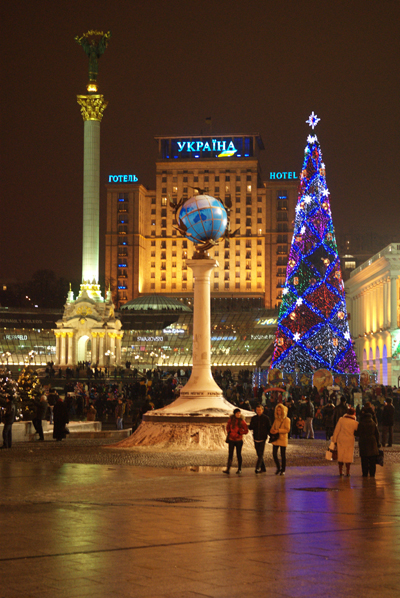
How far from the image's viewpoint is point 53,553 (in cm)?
750

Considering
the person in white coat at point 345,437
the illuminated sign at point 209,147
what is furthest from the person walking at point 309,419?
the illuminated sign at point 209,147

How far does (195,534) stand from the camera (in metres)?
8.58

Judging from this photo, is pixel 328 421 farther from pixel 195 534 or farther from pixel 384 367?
pixel 384 367

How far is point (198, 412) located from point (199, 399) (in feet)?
2.37

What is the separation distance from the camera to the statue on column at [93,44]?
272 feet

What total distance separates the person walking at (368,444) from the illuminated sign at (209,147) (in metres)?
138

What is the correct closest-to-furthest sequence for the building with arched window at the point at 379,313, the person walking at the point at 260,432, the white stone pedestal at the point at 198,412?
the person walking at the point at 260,432, the white stone pedestal at the point at 198,412, the building with arched window at the point at 379,313

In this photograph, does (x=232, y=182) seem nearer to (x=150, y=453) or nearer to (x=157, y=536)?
(x=150, y=453)

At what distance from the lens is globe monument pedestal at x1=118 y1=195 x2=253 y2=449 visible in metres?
19.9

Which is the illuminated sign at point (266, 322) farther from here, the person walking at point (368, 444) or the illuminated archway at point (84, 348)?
the person walking at point (368, 444)

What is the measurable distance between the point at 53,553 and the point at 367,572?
2677 millimetres

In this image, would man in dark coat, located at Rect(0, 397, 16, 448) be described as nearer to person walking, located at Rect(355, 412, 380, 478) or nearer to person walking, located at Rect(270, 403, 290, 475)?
person walking, located at Rect(270, 403, 290, 475)

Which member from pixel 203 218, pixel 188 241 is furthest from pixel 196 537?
pixel 188 241

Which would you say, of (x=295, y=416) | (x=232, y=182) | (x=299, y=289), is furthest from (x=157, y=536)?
(x=232, y=182)
